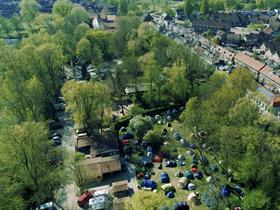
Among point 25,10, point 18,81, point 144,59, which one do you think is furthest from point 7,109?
point 25,10

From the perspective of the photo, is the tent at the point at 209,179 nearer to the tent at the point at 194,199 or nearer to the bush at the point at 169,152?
the tent at the point at 194,199

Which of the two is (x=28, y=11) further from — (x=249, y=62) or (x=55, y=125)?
(x=249, y=62)

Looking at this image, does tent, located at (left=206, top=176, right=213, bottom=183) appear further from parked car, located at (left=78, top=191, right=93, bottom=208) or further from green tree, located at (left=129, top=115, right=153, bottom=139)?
parked car, located at (left=78, top=191, right=93, bottom=208)

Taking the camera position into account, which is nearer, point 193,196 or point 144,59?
point 193,196

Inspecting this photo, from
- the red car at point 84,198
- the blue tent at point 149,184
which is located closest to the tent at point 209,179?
the blue tent at point 149,184

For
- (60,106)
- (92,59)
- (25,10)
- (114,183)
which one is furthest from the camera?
(25,10)

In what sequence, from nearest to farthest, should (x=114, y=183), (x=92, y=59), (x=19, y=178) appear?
(x=19, y=178) → (x=114, y=183) → (x=92, y=59)

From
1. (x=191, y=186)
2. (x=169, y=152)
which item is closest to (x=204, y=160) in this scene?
(x=169, y=152)

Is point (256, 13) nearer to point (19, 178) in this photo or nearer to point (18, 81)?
point (18, 81)
